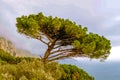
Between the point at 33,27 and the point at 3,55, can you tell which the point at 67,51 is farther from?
the point at 3,55

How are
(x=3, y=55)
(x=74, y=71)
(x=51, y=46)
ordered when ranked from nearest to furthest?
(x=74, y=71), (x=51, y=46), (x=3, y=55)

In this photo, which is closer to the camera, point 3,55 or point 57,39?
point 57,39

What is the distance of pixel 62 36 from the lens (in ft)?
126

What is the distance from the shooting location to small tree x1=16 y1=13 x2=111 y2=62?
37.5 metres

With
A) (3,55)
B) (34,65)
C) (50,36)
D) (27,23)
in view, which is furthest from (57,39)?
(34,65)

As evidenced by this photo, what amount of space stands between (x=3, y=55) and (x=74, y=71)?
9.06m

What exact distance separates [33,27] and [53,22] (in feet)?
6.16

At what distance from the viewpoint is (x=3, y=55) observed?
4206 cm

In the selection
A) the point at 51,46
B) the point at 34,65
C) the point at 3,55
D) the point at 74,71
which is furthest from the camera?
the point at 3,55

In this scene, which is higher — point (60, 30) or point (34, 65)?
point (60, 30)

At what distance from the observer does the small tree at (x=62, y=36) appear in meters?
Result: 37.5

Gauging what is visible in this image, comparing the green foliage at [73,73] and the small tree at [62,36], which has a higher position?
the small tree at [62,36]

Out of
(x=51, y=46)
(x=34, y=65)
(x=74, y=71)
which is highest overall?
(x=51, y=46)

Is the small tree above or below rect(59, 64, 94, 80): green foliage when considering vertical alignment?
above
